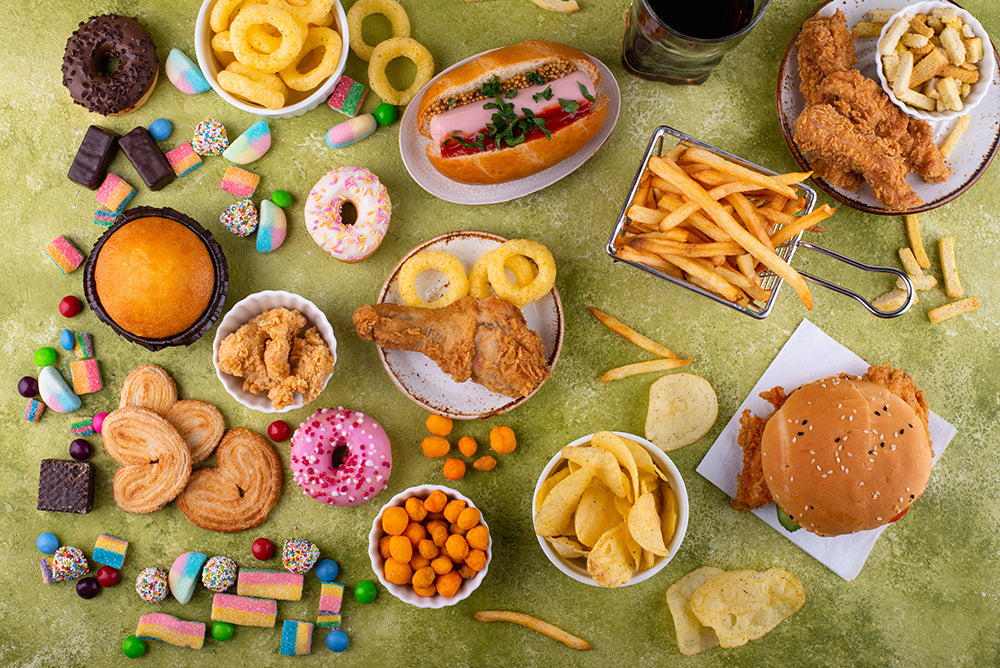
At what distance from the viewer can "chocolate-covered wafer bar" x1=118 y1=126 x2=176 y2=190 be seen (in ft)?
9.66

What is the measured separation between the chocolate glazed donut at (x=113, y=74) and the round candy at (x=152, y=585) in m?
2.25

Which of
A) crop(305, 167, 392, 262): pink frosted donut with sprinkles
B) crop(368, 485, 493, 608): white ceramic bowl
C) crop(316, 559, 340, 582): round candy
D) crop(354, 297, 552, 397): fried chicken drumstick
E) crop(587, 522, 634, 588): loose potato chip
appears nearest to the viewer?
crop(587, 522, 634, 588): loose potato chip

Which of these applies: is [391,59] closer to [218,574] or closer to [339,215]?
[339,215]

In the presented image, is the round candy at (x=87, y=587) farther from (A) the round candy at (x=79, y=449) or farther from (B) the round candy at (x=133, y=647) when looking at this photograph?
(A) the round candy at (x=79, y=449)

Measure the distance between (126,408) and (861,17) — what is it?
3.90 meters

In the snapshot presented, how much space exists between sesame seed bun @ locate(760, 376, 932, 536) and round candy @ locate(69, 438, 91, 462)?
10.6 feet

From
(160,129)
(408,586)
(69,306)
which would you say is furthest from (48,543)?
(160,129)

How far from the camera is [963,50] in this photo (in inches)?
102

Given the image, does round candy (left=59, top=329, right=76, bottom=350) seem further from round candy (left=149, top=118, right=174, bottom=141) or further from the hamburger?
the hamburger

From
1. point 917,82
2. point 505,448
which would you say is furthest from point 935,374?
point 505,448

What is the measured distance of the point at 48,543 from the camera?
298cm

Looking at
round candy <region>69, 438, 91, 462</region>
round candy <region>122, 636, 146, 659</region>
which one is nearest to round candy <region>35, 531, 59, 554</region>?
round candy <region>69, 438, 91, 462</region>

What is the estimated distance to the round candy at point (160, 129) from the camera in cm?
300

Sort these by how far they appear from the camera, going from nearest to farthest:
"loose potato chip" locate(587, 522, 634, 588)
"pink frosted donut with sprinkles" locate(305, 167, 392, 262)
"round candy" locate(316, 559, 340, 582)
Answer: "loose potato chip" locate(587, 522, 634, 588) < "pink frosted donut with sprinkles" locate(305, 167, 392, 262) < "round candy" locate(316, 559, 340, 582)
